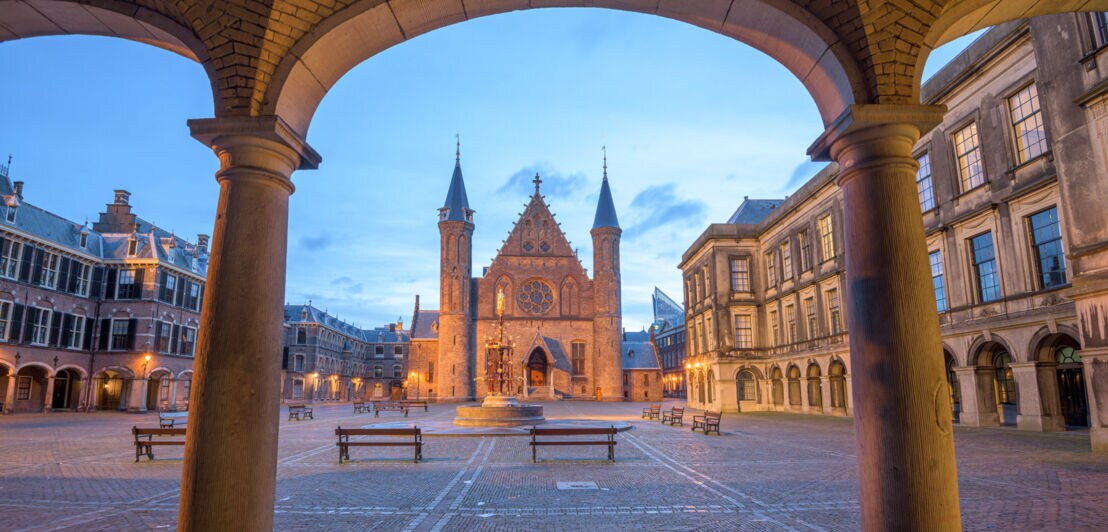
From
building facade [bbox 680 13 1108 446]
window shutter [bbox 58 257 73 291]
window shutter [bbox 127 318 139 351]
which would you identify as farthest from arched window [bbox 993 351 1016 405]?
window shutter [bbox 58 257 73 291]

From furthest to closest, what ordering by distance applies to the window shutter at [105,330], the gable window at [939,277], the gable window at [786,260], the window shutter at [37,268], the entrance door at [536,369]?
the entrance door at [536,369] → the window shutter at [105,330] → the window shutter at [37,268] → the gable window at [786,260] → the gable window at [939,277]

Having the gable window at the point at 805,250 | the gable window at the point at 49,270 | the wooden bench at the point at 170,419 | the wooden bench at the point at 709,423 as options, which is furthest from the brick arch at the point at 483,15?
the gable window at the point at 49,270

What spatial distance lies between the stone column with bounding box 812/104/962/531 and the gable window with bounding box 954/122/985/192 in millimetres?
19478

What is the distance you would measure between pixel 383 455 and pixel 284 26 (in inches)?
475

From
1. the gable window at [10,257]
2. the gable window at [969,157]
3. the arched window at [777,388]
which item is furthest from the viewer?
the arched window at [777,388]

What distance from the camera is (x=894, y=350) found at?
4703 millimetres

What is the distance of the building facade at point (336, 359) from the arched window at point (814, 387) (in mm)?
39440

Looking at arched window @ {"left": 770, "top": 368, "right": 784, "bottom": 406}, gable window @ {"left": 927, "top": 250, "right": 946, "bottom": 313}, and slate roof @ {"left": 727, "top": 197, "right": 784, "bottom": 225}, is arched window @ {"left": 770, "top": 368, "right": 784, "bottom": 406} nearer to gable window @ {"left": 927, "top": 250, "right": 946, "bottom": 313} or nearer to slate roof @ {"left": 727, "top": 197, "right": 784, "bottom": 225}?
slate roof @ {"left": 727, "top": 197, "right": 784, "bottom": 225}

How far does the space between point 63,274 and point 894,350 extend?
47.1 metres

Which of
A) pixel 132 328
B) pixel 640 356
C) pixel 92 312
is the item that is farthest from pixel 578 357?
pixel 92 312

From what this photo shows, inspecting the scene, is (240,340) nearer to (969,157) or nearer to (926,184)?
Answer: (969,157)

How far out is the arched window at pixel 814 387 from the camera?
31766 millimetres

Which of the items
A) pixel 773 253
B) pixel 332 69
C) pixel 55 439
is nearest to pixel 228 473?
pixel 332 69

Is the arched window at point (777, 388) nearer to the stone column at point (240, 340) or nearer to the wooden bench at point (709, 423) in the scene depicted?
the wooden bench at point (709, 423)
